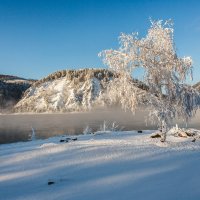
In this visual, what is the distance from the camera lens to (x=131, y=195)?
1147 centimetres

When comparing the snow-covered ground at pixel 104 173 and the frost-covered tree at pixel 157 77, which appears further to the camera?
the frost-covered tree at pixel 157 77

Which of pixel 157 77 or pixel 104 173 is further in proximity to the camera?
pixel 157 77

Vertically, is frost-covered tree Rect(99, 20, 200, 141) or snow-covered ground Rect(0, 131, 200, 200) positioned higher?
frost-covered tree Rect(99, 20, 200, 141)

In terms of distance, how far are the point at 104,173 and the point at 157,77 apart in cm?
1000

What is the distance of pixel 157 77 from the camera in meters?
22.8

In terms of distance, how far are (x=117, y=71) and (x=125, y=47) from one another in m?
1.58

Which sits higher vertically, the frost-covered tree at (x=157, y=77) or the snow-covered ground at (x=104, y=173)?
the frost-covered tree at (x=157, y=77)

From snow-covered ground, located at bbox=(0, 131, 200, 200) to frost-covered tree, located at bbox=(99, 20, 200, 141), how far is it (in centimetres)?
319

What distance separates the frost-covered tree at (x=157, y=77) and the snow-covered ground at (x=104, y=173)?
3186 millimetres

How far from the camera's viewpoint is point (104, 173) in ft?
47.2

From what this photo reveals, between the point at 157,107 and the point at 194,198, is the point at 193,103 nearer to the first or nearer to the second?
the point at 157,107

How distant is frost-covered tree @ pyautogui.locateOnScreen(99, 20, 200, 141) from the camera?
22.7 metres

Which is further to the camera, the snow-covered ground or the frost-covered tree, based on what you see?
the frost-covered tree

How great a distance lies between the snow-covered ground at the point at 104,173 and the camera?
1188cm
